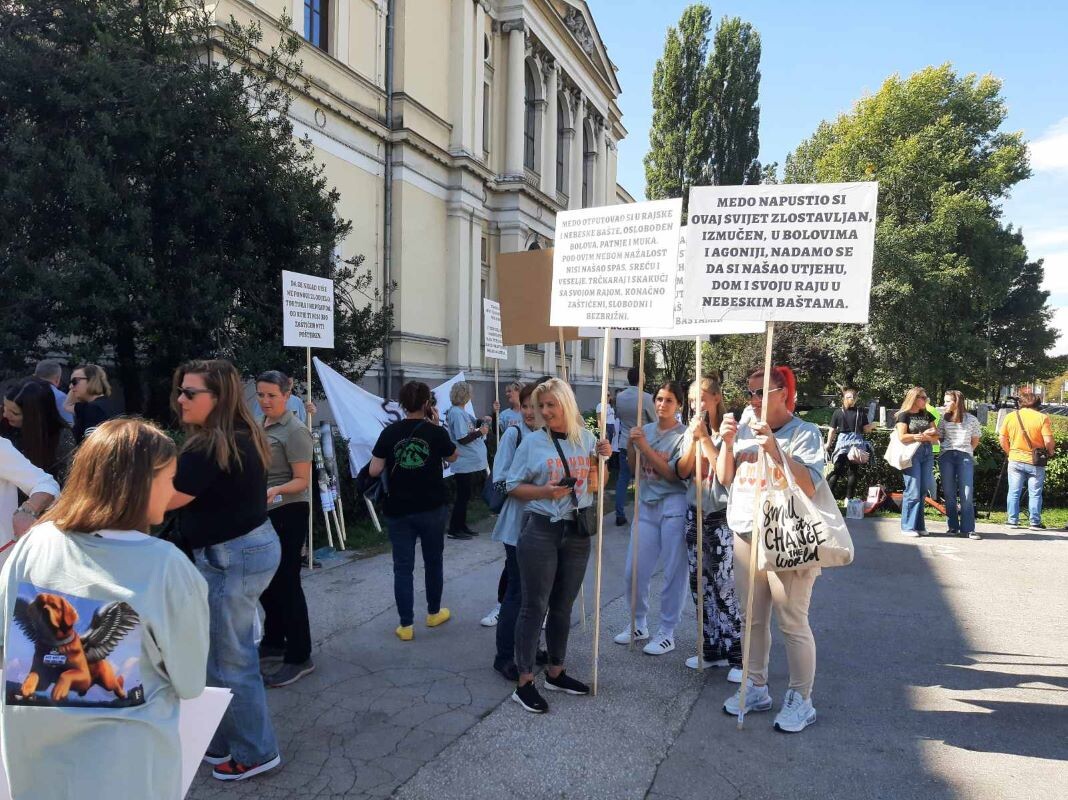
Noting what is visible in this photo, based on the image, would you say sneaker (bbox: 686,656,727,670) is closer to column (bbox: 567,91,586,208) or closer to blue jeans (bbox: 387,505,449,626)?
blue jeans (bbox: 387,505,449,626)

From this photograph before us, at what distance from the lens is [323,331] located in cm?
786

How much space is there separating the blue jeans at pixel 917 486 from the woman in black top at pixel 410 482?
6.61 meters

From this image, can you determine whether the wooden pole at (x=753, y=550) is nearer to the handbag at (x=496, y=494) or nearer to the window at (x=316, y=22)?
the handbag at (x=496, y=494)

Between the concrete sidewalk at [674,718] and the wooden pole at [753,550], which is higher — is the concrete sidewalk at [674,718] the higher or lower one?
the lower one

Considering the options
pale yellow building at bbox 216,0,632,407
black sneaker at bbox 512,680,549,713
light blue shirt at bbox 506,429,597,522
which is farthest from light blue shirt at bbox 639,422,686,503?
pale yellow building at bbox 216,0,632,407

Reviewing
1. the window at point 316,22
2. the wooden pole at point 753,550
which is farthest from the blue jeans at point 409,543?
the window at point 316,22

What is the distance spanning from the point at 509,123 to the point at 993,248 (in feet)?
65.8

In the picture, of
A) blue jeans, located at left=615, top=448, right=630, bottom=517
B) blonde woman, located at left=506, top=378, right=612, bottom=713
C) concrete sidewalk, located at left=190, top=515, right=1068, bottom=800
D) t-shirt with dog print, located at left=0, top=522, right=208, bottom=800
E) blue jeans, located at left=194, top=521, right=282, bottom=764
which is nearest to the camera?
t-shirt with dog print, located at left=0, top=522, right=208, bottom=800

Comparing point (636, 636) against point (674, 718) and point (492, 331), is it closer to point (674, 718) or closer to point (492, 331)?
point (674, 718)

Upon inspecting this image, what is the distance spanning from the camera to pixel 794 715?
3.89 m

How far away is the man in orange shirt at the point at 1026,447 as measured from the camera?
941 centimetres

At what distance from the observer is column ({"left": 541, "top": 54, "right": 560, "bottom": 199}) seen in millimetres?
25656

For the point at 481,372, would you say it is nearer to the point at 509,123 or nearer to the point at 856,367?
the point at 509,123

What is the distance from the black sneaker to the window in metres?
14.6
